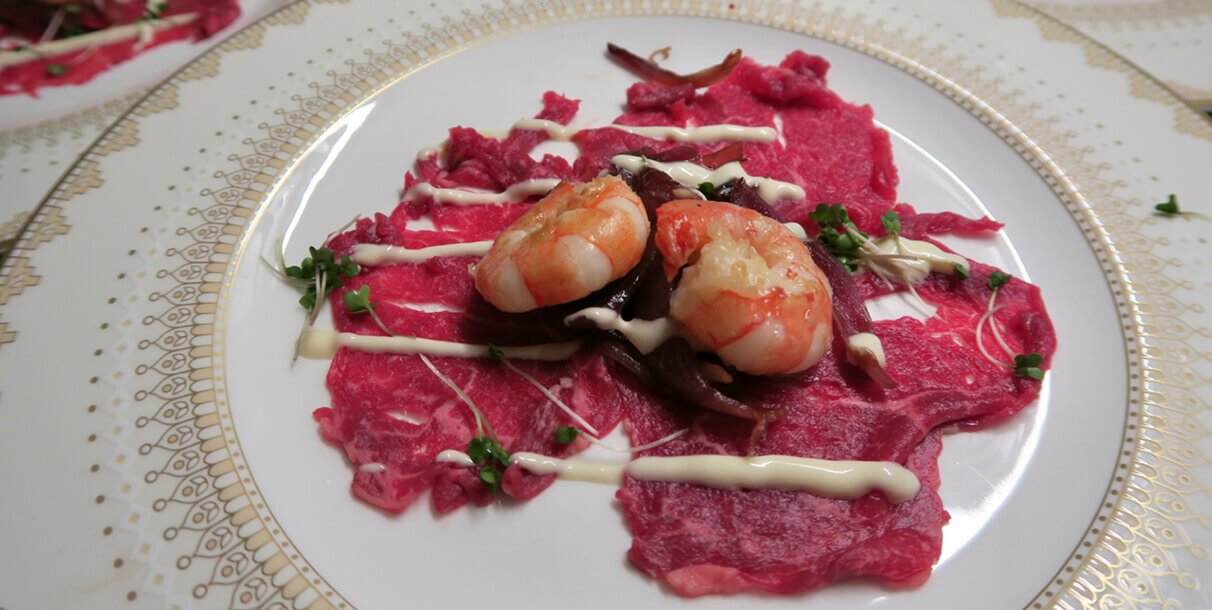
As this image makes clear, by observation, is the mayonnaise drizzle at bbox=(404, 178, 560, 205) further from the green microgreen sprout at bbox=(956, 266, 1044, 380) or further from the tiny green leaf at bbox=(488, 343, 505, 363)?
the green microgreen sprout at bbox=(956, 266, 1044, 380)

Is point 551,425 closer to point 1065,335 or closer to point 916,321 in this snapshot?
point 916,321

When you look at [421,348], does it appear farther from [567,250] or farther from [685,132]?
[685,132]

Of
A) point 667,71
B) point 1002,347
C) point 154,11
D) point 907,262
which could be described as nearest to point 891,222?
point 907,262

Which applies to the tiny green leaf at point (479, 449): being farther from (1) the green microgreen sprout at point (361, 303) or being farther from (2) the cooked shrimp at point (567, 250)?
(1) the green microgreen sprout at point (361, 303)

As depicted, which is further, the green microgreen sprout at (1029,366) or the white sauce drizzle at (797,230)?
the white sauce drizzle at (797,230)

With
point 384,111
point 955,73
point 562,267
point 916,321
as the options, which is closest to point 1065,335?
point 916,321

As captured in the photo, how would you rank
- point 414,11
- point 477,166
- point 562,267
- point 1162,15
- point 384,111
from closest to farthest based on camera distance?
point 562,267 → point 477,166 → point 384,111 → point 414,11 → point 1162,15

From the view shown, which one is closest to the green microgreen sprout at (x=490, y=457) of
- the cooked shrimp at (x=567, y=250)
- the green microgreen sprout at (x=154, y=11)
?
the cooked shrimp at (x=567, y=250)
